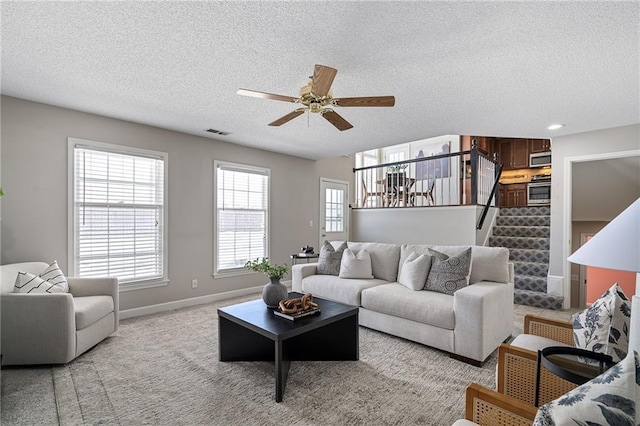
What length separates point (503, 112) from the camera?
346 cm

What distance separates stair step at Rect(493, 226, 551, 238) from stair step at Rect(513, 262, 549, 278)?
2.48ft

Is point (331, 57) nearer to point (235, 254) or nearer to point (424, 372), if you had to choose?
point (424, 372)

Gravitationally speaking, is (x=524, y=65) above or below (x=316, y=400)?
above

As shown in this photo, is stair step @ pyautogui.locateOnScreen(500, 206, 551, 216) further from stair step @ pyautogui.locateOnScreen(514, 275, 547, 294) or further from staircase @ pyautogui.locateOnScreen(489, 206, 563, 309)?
stair step @ pyautogui.locateOnScreen(514, 275, 547, 294)

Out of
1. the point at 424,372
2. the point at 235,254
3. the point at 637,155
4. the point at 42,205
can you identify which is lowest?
the point at 424,372

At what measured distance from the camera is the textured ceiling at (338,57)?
6.03 feet

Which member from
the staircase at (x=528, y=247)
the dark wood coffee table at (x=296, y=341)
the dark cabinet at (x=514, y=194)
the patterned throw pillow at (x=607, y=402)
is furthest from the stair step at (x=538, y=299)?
the dark cabinet at (x=514, y=194)

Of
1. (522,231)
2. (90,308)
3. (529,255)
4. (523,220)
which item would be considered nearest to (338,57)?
(90,308)

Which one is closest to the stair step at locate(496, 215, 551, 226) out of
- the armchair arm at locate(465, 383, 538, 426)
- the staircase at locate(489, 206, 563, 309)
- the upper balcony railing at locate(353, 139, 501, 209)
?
the staircase at locate(489, 206, 563, 309)

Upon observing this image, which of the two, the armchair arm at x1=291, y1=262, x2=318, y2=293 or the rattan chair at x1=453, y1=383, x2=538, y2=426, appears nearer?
the rattan chair at x1=453, y1=383, x2=538, y2=426

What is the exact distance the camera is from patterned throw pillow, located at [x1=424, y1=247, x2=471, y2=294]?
3.04 metres

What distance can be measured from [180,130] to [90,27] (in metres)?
2.35

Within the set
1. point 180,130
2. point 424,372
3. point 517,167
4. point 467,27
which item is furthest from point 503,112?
point 517,167

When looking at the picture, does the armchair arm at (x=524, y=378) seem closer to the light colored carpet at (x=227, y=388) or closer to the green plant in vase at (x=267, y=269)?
the light colored carpet at (x=227, y=388)
